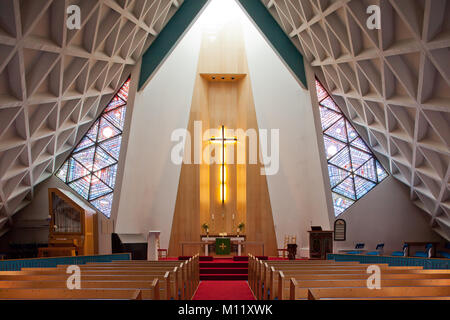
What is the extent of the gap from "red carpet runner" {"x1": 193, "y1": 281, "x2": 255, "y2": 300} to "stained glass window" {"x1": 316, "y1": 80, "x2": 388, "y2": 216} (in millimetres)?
5707

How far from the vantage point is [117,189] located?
1320 centimetres

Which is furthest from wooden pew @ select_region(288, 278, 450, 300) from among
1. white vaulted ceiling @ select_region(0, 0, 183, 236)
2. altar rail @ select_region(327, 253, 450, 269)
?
white vaulted ceiling @ select_region(0, 0, 183, 236)

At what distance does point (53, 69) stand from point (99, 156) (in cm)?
596

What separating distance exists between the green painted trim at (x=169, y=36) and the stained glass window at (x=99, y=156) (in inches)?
44.9

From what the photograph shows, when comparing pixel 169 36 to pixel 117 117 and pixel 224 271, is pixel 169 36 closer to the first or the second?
pixel 117 117

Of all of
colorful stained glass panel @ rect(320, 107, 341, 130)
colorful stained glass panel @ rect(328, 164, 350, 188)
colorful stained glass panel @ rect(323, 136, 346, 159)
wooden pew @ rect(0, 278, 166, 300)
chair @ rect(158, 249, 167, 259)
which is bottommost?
chair @ rect(158, 249, 167, 259)

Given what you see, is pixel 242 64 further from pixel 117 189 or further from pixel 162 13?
pixel 117 189

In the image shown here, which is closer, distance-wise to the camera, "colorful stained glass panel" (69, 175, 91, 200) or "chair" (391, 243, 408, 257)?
"chair" (391, 243, 408, 257)

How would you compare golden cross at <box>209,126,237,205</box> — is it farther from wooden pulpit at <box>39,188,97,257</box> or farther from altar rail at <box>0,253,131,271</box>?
altar rail at <box>0,253,131,271</box>

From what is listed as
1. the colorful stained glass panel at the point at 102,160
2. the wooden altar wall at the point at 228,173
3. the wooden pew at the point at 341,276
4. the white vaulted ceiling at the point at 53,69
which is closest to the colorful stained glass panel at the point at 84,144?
the white vaulted ceiling at the point at 53,69

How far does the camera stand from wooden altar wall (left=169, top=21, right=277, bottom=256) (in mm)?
16719

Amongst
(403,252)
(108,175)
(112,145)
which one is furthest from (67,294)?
(403,252)

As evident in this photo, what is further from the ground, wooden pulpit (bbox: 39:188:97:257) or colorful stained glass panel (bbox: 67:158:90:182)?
colorful stained glass panel (bbox: 67:158:90:182)
